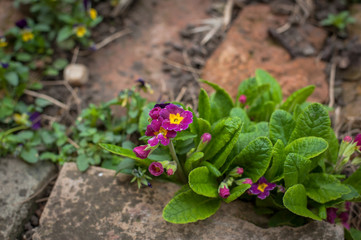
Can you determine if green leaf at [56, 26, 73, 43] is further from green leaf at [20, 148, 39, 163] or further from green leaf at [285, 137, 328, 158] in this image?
green leaf at [285, 137, 328, 158]

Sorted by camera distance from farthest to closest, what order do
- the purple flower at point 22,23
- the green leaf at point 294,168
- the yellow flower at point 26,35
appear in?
the yellow flower at point 26,35
the purple flower at point 22,23
the green leaf at point 294,168

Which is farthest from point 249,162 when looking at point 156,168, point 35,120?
point 35,120

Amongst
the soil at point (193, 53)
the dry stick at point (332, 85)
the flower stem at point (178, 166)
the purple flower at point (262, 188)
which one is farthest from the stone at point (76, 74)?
the dry stick at point (332, 85)

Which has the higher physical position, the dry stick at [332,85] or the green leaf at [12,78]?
the dry stick at [332,85]

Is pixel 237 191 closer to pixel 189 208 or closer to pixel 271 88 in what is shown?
pixel 189 208

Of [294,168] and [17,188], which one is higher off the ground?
[294,168]

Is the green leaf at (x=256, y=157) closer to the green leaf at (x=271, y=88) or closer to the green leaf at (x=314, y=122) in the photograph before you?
the green leaf at (x=314, y=122)

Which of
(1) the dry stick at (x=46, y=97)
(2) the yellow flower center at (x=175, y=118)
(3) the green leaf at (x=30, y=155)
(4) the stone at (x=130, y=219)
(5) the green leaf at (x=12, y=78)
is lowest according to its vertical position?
(3) the green leaf at (x=30, y=155)
